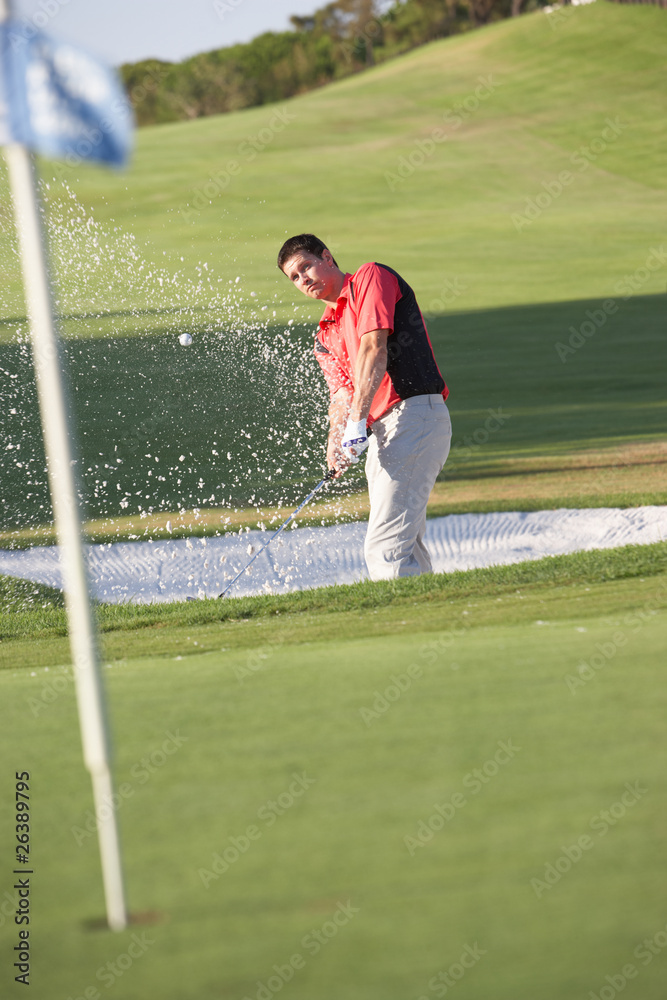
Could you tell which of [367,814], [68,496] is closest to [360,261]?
[367,814]

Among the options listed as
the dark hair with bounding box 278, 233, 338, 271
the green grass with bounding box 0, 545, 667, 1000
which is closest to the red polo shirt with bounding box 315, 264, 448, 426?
the dark hair with bounding box 278, 233, 338, 271

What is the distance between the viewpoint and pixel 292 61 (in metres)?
70.8

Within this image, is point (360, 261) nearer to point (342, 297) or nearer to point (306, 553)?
point (306, 553)

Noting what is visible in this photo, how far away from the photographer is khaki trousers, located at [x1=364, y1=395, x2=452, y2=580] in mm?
4867

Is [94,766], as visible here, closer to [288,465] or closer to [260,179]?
[288,465]

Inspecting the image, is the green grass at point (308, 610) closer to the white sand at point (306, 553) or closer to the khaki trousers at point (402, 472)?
the khaki trousers at point (402, 472)

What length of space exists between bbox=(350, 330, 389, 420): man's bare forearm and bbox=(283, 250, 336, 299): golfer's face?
1.30ft

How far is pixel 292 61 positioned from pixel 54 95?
74.7m

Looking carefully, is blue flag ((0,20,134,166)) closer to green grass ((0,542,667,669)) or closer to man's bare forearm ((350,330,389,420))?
green grass ((0,542,667,669))

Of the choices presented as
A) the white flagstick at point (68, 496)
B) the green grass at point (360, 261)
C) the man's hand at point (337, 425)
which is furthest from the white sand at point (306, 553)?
the white flagstick at point (68, 496)

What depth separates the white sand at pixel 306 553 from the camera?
703cm

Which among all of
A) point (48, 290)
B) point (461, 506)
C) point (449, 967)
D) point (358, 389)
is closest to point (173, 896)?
point (449, 967)

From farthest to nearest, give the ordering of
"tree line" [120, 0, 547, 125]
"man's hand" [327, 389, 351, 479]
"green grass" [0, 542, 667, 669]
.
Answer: "tree line" [120, 0, 547, 125]
"man's hand" [327, 389, 351, 479]
"green grass" [0, 542, 667, 669]

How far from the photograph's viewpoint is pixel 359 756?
2.29m
